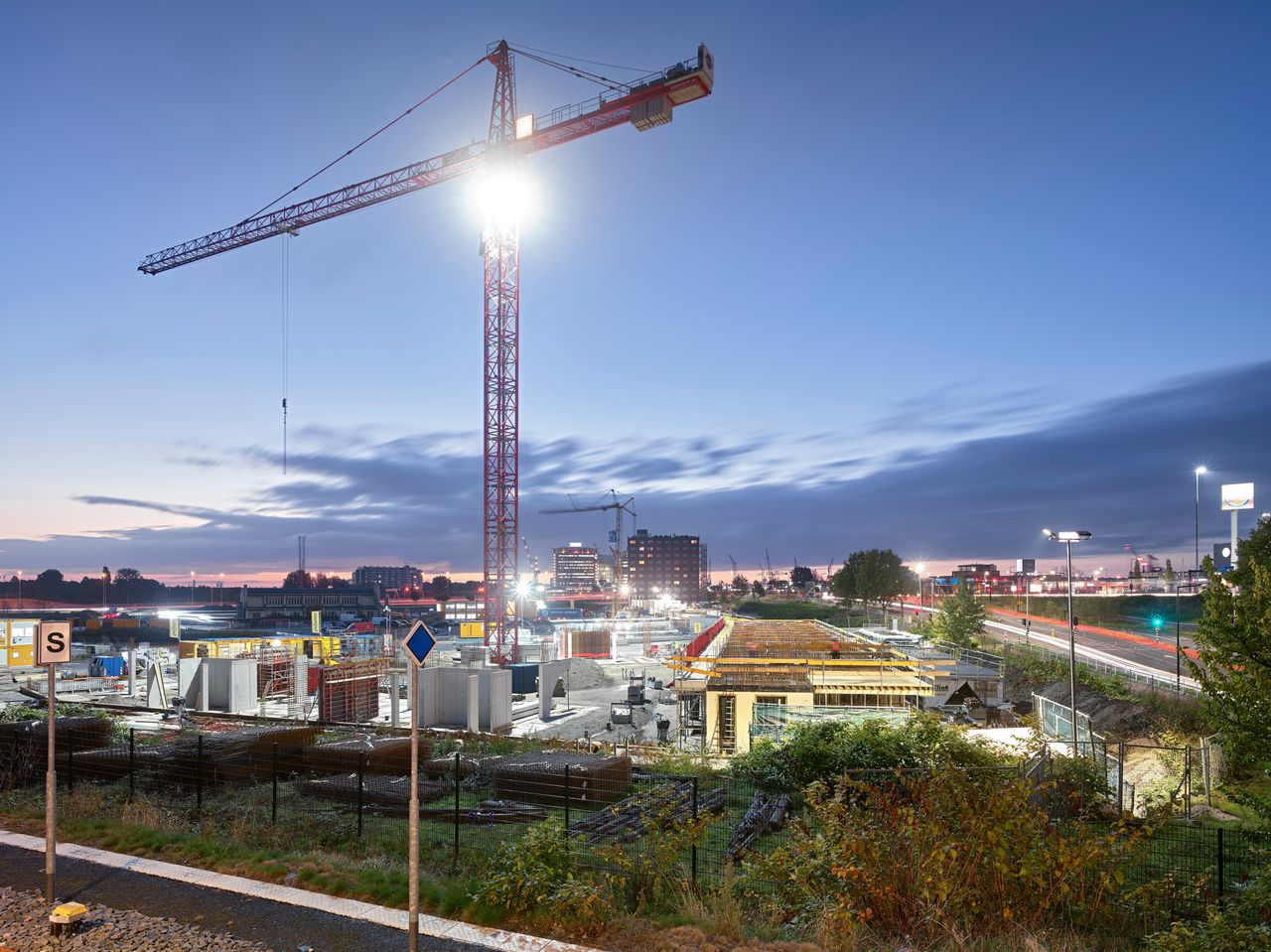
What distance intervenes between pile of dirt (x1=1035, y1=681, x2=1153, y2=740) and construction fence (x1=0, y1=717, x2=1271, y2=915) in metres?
16.2

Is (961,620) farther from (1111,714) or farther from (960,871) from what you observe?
(960,871)

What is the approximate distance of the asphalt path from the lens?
8.71 m

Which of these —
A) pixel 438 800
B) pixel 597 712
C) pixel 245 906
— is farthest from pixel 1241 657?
pixel 597 712

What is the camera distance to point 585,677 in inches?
2051

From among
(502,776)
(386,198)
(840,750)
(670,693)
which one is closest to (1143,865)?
(840,750)

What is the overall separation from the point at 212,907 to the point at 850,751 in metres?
13.6

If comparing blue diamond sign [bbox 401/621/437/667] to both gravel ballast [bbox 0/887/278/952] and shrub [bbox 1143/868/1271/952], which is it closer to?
gravel ballast [bbox 0/887/278/952]

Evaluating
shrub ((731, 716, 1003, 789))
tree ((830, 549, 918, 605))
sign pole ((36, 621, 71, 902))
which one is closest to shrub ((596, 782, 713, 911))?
sign pole ((36, 621, 71, 902))

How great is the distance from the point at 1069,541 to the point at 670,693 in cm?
2601

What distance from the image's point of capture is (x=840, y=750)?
1830cm

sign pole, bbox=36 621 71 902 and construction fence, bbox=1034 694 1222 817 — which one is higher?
sign pole, bbox=36 621 71 902

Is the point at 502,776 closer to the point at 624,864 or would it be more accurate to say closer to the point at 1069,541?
the point at 624,864

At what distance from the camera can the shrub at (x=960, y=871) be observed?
8.21m

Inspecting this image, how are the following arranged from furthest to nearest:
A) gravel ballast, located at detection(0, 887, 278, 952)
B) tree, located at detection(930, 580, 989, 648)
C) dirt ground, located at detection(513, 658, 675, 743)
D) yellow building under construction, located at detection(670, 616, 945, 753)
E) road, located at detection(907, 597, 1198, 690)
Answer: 1. tree, located at detection(930, 580, 989, 648)
2. road, located at detection(907, 597, 1198, 690)
3. dirt ground, located at detection(513, 658, 675, 743)
4. yellow building under construction, located at detection(670, 616, 945, 753)
5. gravel ballast, located at detection(0, 887, 278, 952)
